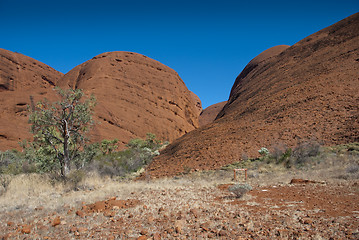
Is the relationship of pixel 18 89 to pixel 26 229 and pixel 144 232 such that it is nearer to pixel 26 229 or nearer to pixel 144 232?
pixel 26 229

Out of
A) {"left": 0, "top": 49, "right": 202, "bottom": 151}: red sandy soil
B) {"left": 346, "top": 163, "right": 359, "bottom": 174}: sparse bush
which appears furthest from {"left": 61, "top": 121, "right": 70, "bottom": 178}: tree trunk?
{"left": 0, "top": 49, "right": 202, "bottom": 151}: red sandy soil

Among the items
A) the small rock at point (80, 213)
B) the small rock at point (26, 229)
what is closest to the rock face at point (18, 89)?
the small rock at point (80, 213)

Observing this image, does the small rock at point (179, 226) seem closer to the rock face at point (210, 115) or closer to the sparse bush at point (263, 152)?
the sparse bush at point (263, 152)

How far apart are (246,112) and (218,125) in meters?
2.78

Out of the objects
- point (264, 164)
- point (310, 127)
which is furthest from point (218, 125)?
point (264, 164)

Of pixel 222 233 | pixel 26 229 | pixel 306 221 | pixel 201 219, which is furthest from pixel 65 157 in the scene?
pixel 306 221

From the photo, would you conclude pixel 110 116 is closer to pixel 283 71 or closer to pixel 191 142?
pixel 191 142

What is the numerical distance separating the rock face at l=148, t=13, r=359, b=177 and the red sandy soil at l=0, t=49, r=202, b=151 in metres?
20.1

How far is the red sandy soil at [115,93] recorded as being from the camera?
3475 centimetres

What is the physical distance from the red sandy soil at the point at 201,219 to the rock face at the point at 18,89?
92.7 ft

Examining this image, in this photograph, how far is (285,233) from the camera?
366cm

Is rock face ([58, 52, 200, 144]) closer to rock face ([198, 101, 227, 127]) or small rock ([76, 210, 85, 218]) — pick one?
rock face ([198, 101, 227, 127])

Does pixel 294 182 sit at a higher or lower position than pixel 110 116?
lower

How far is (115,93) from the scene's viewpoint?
45062 millimetres
